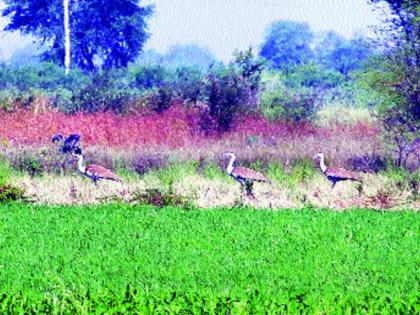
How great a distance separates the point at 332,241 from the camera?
1091 cm

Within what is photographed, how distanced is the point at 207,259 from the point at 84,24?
28470mm

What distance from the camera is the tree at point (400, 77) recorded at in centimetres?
1784

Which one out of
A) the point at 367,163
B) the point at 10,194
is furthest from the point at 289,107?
the point at 10,194

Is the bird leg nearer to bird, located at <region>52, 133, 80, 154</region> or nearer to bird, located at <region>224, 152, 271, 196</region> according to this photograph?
bird, located at <region>224, 152, 271, 196</region>

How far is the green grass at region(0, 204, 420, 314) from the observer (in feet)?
22.5

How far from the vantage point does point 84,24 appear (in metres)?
37.0

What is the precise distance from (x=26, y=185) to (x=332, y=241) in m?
6.00

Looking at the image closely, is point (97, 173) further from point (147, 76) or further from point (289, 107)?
point (147, 76)

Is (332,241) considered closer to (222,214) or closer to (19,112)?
(222,214)

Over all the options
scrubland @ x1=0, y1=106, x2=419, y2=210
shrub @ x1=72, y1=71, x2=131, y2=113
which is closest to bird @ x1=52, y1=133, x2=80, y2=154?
scrubland @ x1=0, y1=106, x2=419, y2=210

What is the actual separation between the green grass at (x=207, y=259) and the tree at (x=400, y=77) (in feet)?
17.3

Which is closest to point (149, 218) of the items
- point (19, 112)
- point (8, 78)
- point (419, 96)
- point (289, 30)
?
point (419, 96)

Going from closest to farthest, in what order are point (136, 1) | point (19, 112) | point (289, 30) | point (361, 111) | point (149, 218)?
point (149, 218), point (19, 112), point (361, 111), point (136, 1), point (289, 30)

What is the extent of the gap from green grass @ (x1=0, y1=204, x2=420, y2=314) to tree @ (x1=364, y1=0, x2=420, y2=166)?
527 cm
